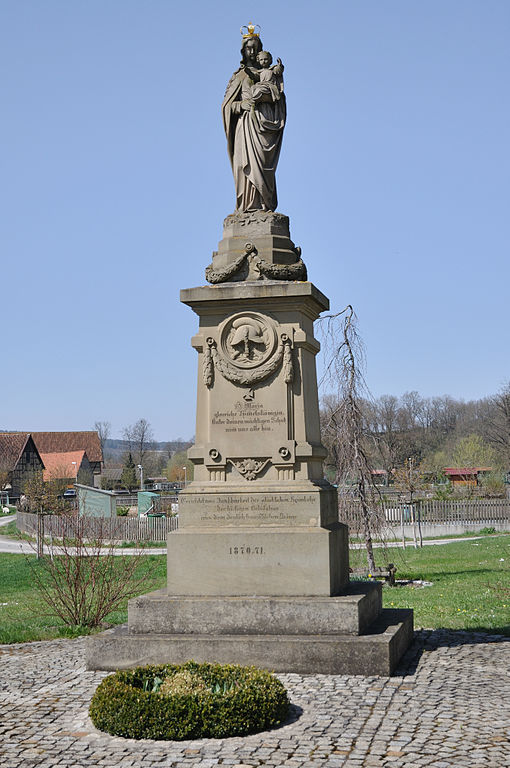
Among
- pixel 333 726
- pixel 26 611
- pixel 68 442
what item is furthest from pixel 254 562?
pixel 68 442

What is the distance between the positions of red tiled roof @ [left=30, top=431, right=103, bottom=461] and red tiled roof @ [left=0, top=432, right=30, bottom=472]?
12.7m

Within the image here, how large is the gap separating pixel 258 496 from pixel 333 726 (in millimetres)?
3229

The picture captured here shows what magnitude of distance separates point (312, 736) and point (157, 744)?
1.19 m

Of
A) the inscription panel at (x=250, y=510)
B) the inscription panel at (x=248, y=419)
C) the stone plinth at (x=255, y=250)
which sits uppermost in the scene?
the stone plinth at (x=255, y=250)

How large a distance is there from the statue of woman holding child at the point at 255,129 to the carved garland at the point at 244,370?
1926 mm

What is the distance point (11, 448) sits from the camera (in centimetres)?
9488

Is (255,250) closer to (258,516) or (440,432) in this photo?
(258,516)

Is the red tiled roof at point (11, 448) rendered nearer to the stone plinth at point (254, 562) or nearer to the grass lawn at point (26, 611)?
the grass lawn at point (26, 611)

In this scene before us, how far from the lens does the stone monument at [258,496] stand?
873cm

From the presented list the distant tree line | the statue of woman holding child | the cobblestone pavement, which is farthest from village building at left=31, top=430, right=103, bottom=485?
the cobblestone pavement

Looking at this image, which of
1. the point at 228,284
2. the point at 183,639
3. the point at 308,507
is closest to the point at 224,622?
the point at 183,639

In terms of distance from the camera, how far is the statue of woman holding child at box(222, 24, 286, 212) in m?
10.7

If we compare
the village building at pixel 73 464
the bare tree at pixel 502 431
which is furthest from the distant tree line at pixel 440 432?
the village building at pixel 73 464

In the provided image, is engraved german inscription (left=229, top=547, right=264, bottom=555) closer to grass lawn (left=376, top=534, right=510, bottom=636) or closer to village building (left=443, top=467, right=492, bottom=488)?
grass lawn (left=376, top=534, right=510, bottom=636)
